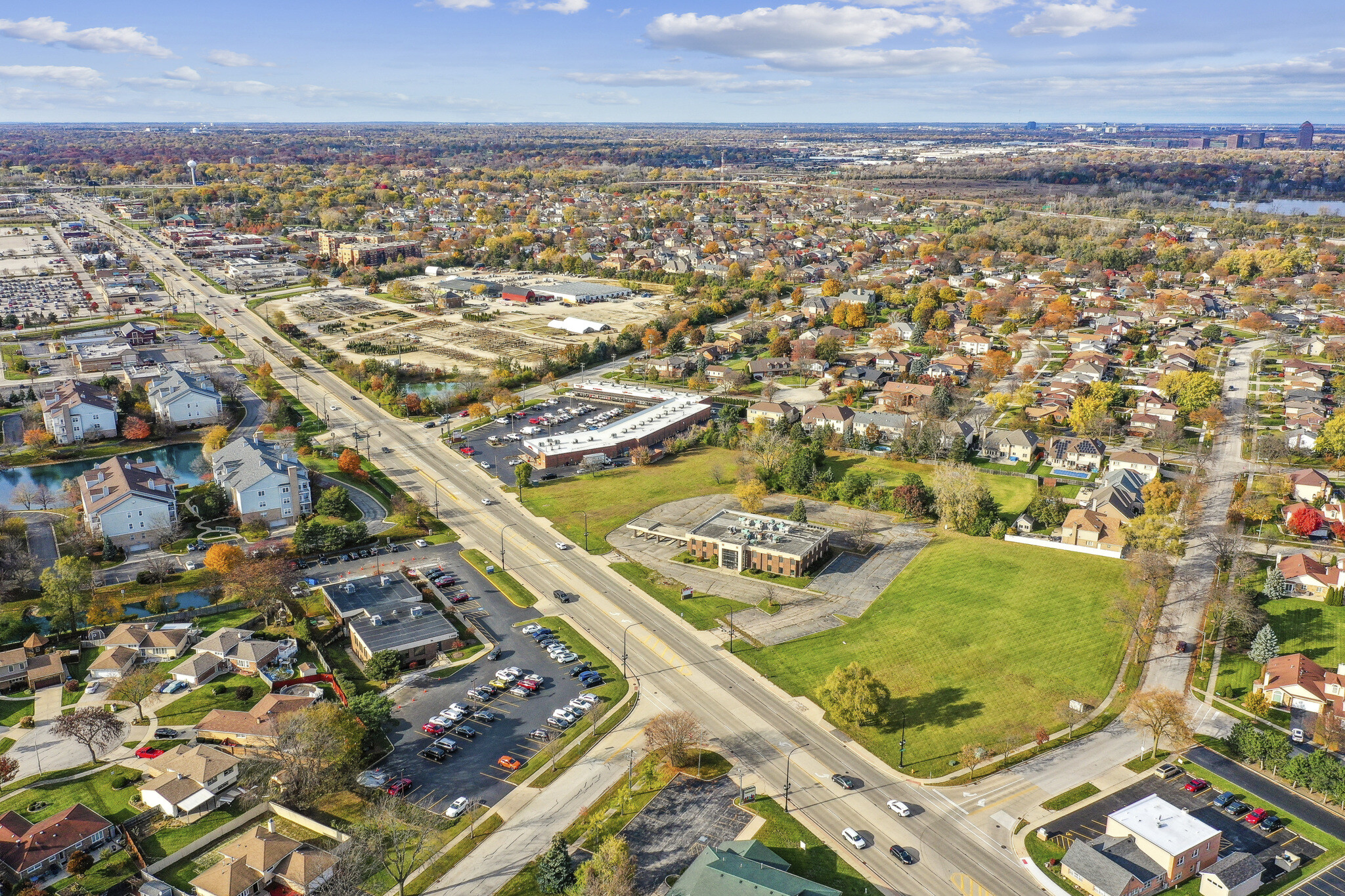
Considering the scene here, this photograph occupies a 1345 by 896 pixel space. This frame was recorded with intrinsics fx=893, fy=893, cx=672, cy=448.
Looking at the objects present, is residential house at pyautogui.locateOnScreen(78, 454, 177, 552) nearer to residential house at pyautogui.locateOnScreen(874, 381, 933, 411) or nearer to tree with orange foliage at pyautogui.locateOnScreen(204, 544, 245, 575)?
tree with orange foliage at pyautogui.locateOnScreen(204, 544, 245, 575)

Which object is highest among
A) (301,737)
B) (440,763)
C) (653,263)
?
(653,263)

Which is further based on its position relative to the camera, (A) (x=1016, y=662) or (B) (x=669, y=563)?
(B) (x=669, y=563)

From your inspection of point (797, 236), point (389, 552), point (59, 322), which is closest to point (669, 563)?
point (389, 552)

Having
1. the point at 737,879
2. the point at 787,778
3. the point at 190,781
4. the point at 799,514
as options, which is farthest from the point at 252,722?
the point at 799,514

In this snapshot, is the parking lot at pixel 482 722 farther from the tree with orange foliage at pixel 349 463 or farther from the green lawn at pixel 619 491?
the tree with orange foliage at pixel 349 463

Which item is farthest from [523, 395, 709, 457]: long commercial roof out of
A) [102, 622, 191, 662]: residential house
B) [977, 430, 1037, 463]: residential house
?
[102, 622, 191, 662]: residential house

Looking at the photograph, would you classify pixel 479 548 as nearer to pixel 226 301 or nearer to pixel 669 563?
pixel 669 563
